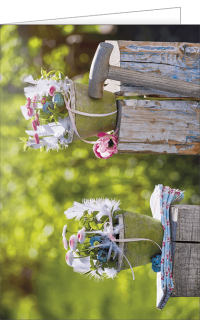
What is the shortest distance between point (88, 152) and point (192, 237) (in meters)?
0.93

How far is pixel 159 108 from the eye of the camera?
0.93 metres

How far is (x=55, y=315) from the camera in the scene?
145cm

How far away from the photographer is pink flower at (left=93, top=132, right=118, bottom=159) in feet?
3.00

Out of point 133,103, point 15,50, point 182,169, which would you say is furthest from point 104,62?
point 182,169

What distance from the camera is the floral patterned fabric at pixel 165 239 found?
75 centimetres

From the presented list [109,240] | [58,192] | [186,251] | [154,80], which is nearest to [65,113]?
[154,80]

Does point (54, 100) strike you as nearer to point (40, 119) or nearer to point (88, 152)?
point (40, 119)

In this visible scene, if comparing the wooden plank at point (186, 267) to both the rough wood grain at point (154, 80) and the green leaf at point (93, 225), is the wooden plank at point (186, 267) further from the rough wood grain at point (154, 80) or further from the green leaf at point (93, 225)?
the rough wood grain at point (154, 80)

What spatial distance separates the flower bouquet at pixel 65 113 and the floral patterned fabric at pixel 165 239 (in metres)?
0.24

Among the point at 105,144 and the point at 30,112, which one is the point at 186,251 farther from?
the point at 30,112

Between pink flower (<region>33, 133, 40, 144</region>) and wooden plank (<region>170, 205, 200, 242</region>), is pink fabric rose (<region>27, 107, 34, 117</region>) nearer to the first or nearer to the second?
pink flower (<region>33, 133, 40, 144</region>)

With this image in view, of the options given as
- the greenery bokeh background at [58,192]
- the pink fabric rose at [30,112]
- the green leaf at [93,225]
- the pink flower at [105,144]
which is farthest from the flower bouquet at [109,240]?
the greenery bokeh background at [58,192]

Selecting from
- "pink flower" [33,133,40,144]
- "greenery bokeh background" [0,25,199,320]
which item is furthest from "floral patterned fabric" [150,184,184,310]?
"greenery bokeh background" [0,25,199,320]

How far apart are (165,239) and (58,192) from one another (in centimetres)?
91
